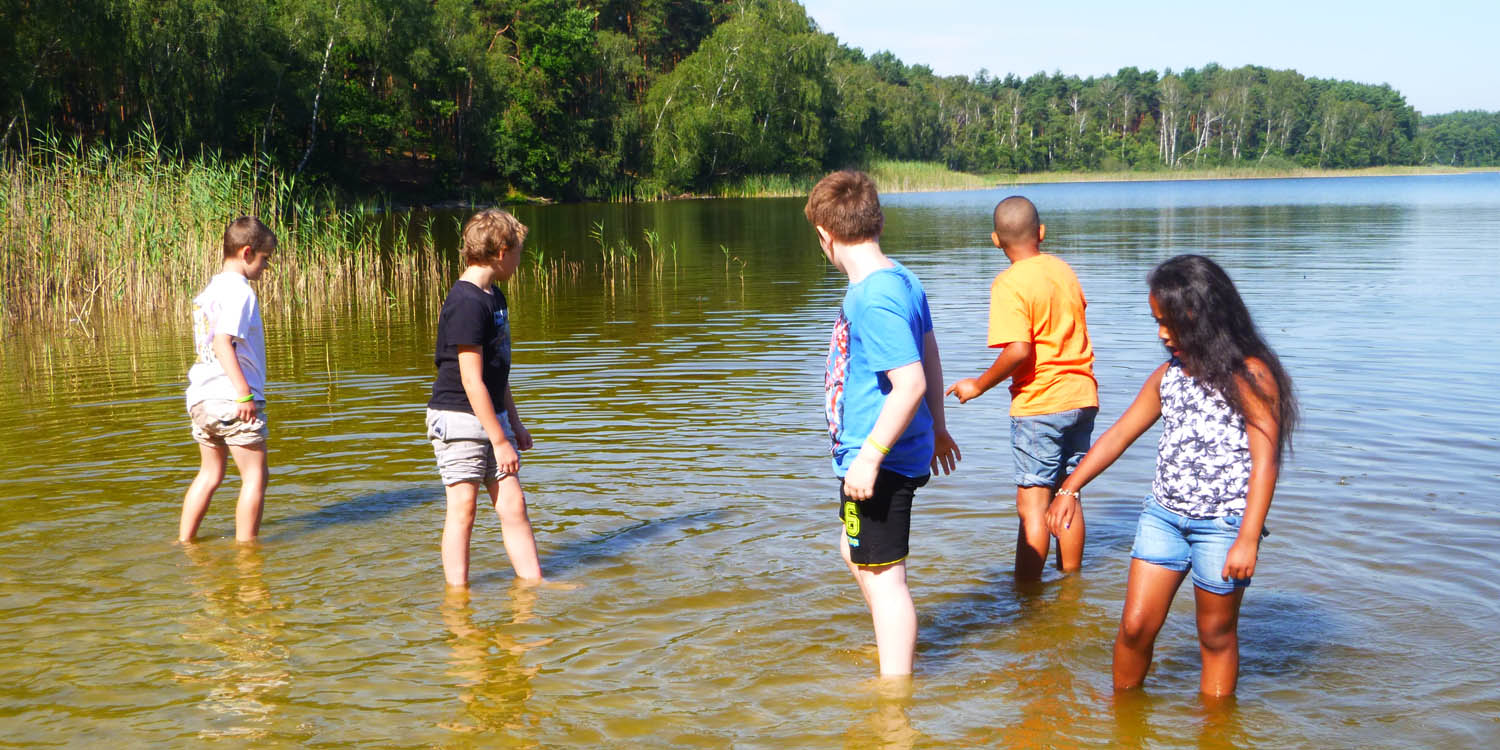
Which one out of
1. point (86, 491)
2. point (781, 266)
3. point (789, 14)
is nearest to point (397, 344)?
point (86, 491)

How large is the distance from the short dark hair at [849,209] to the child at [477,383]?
1569mm

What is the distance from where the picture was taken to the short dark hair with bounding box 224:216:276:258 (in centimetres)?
600

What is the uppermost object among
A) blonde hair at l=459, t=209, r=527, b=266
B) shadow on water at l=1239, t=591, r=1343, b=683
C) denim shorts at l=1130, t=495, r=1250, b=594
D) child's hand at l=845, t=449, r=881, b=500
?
blonde hair at l=459, t=209, r=527, b=266

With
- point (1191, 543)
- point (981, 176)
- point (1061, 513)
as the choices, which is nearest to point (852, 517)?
point (1061, 513)

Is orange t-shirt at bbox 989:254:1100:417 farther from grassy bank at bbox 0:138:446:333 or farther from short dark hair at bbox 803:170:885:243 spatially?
grassy bank at bbox 0:138:446:333

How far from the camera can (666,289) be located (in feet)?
67.4

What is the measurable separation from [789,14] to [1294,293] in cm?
6073

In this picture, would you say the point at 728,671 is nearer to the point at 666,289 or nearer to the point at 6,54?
the point at 666,289

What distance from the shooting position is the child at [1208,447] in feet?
12.4

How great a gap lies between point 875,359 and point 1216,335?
1138mm

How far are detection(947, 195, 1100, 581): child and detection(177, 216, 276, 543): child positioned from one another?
11.9 ft

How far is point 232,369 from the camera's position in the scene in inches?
230

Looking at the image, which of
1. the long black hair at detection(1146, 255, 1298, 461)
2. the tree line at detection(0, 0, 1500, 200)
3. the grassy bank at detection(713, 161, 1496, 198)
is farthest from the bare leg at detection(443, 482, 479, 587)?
the grassy bank at detection(713, 161, 1496, 198)

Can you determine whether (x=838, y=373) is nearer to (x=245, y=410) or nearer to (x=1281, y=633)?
(x=1281, y=633)
